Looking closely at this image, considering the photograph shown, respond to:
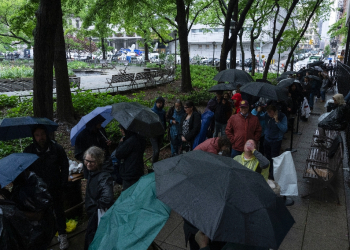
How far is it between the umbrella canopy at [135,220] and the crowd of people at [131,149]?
593 mm

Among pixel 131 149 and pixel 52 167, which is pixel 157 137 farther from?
pixel 52 167

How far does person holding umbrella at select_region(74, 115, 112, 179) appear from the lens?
4867mm

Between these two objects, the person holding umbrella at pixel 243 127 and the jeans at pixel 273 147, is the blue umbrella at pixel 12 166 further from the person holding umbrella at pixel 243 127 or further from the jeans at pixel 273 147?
the jeans at pixel 273 147

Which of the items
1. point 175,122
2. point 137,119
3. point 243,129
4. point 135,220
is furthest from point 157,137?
point 135,220

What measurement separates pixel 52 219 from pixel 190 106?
376 centimetres

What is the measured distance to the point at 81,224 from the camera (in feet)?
16.6

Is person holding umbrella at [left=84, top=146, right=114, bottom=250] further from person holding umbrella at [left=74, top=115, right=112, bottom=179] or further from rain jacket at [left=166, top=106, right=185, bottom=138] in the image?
rain jacket at [left=166, top=106, right=185, bottom=138]

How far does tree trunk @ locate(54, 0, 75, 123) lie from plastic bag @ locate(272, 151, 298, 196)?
742 cm

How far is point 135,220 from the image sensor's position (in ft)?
8.61

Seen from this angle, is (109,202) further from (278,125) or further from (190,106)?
(278,125)

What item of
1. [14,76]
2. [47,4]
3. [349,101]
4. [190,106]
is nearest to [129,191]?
[190,106]

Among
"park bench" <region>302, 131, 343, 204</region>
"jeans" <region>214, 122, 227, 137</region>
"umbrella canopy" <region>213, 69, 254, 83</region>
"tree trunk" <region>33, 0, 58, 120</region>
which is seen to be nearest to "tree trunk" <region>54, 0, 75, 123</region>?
"tree trunk" <region>33, 0, 58, 120</region>

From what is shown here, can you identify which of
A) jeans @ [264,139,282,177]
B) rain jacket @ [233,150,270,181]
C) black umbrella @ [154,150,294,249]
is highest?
black umbrella @ [154,150,294,249]

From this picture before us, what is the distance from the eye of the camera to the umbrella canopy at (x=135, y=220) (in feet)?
8.28
